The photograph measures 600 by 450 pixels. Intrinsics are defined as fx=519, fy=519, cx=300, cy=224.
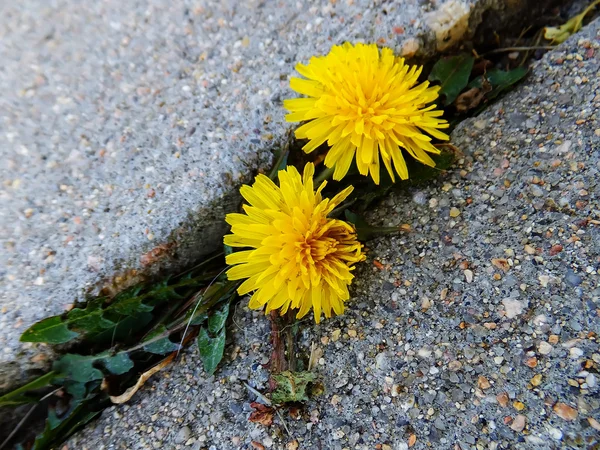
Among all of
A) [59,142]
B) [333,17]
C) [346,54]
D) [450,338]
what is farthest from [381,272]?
[59,142]

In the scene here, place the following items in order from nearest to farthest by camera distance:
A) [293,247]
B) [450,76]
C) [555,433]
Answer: [555,433] → [293,247] → [450,76]

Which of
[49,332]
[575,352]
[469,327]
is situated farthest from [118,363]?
[575,352]

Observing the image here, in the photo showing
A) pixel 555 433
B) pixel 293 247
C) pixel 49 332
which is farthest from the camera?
pixel 49 332

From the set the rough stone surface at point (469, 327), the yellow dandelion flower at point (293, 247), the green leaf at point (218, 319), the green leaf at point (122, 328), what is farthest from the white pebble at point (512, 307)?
the green leaf at point (122, 328)

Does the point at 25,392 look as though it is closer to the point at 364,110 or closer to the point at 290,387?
the point at 290,387

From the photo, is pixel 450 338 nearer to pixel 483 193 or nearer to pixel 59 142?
pixel 483 193

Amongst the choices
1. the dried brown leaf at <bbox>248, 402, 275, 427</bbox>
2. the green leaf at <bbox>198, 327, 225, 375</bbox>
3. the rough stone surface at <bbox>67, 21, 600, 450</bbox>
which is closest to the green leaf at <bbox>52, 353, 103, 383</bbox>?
the rough stone surface at <bbox>67, 21, 600, 450</bbox>
